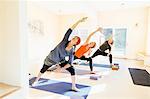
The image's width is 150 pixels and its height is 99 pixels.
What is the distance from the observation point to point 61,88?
3.31 m

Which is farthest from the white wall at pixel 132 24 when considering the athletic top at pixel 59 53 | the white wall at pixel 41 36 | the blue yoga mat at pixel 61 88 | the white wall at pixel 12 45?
the white wall at pixel 12 45

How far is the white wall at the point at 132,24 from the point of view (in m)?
7.76

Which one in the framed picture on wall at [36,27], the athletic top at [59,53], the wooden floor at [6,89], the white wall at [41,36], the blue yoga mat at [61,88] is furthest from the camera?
the framed picture on wall at [36,27]

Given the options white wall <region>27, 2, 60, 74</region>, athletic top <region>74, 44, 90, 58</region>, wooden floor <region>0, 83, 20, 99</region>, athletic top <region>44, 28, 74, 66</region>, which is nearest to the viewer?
wooden floor <region>0, 83, 20, 99</region>

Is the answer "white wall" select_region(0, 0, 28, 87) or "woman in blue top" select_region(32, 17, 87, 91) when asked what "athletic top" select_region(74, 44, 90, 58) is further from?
"white wall" select_region(0, 0, 28, 87)

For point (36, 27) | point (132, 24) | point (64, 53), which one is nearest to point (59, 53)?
point (64, 53)

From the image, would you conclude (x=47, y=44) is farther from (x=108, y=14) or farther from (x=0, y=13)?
(x=0, y=13)

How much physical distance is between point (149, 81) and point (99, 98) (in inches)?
76.5

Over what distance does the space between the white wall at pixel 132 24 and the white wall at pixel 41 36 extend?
3.48 m

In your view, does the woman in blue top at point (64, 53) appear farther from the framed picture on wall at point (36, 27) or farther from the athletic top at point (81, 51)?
the framed picture on wall at point (36, 27)

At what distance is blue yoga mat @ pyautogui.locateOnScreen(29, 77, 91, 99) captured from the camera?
9.63 ft

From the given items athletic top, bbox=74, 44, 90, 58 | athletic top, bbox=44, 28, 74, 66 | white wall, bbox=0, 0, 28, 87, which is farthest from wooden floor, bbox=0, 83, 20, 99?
athletic top, bbox=74, 44, 90, 58

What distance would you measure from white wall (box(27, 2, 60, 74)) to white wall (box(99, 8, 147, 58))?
3.48m

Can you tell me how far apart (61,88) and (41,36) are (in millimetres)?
4181
